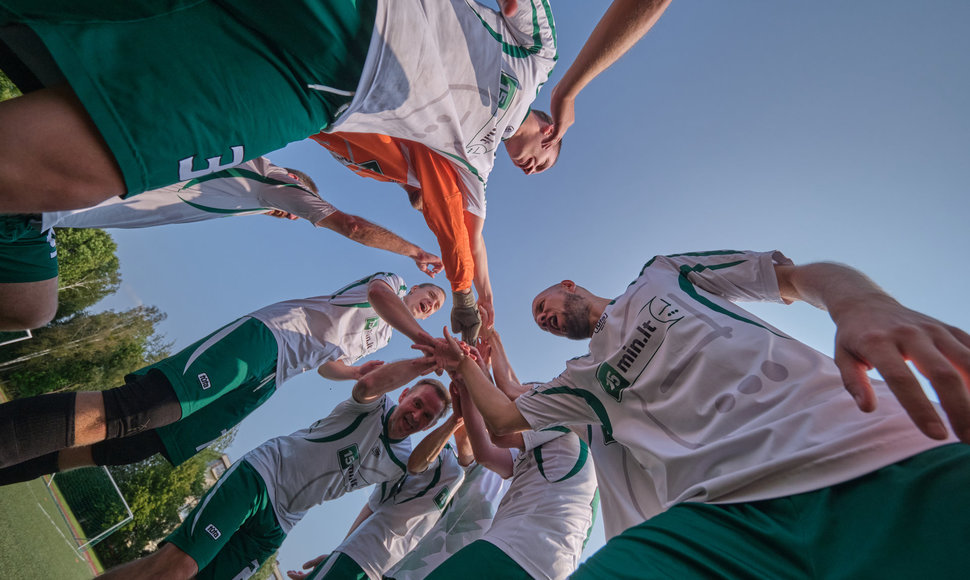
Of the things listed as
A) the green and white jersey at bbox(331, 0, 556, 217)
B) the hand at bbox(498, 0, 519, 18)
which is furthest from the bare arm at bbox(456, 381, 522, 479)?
the hand at bbox(498, 0, 519, 18)

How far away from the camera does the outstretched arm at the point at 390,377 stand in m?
3.92

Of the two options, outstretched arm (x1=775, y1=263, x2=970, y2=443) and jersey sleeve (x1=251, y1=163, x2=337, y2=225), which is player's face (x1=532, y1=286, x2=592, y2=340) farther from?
jersey sleeve (x1=251, y1=163, x2=337, y2=225)

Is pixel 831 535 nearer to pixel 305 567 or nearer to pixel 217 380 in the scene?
pixel 217 380

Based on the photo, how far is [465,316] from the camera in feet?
12.6

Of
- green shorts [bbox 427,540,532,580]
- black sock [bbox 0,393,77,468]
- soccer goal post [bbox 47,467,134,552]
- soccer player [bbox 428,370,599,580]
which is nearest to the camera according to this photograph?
black sock [bbox 0,393,77,468]

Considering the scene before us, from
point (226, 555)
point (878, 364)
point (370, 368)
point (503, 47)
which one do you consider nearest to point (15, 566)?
point (226, 555)

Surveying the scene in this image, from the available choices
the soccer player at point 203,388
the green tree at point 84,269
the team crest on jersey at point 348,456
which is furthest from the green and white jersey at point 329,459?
the green tree at point 84,269

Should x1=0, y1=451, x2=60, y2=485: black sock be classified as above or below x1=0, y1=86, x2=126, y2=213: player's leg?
below

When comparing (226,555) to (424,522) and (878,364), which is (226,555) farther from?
(878,364)

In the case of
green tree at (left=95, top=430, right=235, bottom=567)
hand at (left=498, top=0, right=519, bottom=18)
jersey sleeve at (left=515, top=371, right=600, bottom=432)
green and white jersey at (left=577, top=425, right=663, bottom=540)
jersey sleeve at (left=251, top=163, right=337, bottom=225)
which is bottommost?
Answer: green tree at (left=95, top=430, right=235, bottom=567)

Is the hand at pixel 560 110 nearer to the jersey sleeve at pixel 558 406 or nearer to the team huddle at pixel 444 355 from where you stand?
the team huddle at pixel 444 355

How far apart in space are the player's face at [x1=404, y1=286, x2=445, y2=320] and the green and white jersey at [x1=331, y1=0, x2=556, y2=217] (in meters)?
2.41

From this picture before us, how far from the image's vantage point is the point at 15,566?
5648 mm

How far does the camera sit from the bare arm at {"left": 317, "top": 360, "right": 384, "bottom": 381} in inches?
195
